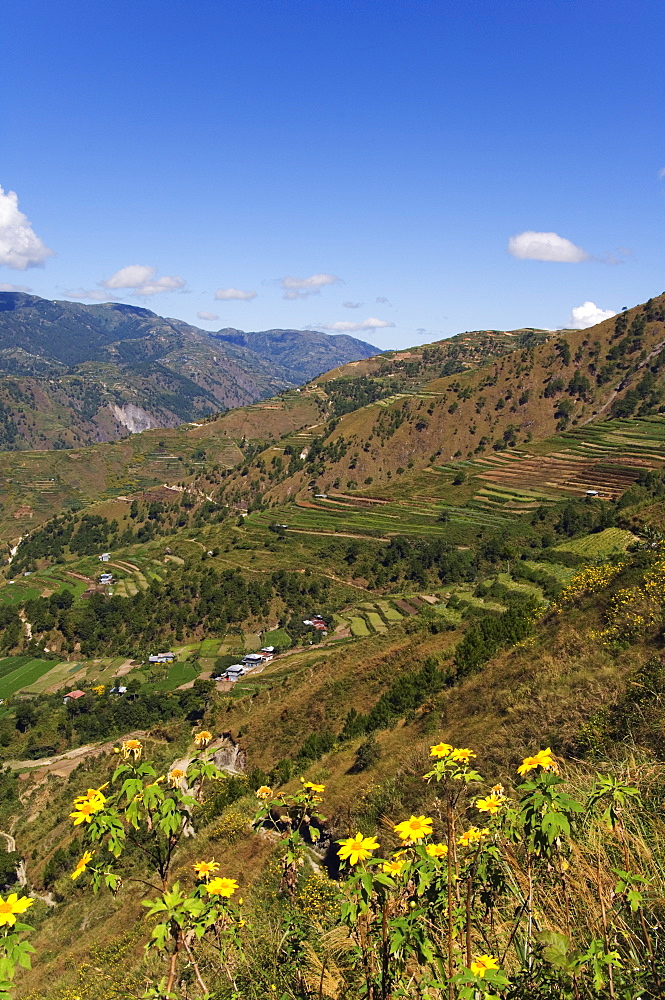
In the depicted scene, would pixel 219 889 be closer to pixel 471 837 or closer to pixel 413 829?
pixel 413 829

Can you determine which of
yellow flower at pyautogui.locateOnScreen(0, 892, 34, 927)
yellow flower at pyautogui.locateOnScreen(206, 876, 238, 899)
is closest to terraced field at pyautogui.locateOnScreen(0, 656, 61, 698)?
yellow flower at pyautogui.locateOnScreen(206, 876, 238, 899)

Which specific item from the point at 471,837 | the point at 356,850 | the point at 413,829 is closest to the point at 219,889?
the point at 356,850

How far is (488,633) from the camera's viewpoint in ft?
92.0

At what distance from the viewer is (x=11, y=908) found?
3.49 meters

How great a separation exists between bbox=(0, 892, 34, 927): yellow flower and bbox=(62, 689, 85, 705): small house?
92916mm

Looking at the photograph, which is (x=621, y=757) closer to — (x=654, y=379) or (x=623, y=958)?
(x=623, y=958)

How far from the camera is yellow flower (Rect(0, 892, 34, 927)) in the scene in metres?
3.32

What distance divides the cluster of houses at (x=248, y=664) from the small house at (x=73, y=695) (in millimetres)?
20976

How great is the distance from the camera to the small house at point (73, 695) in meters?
85.5

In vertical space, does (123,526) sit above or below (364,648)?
below

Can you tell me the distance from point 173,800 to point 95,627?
393 feet

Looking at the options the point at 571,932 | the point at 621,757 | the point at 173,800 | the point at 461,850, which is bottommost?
the point at 621,757

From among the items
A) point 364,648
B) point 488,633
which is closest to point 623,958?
point 488,633

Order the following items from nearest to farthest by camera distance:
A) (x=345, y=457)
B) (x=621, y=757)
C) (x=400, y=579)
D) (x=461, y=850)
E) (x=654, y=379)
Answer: (x=461, y=850)
(x=621, y=757)
(x=400, y=579)
(x=654, y=379)
(x=345, y=457)
